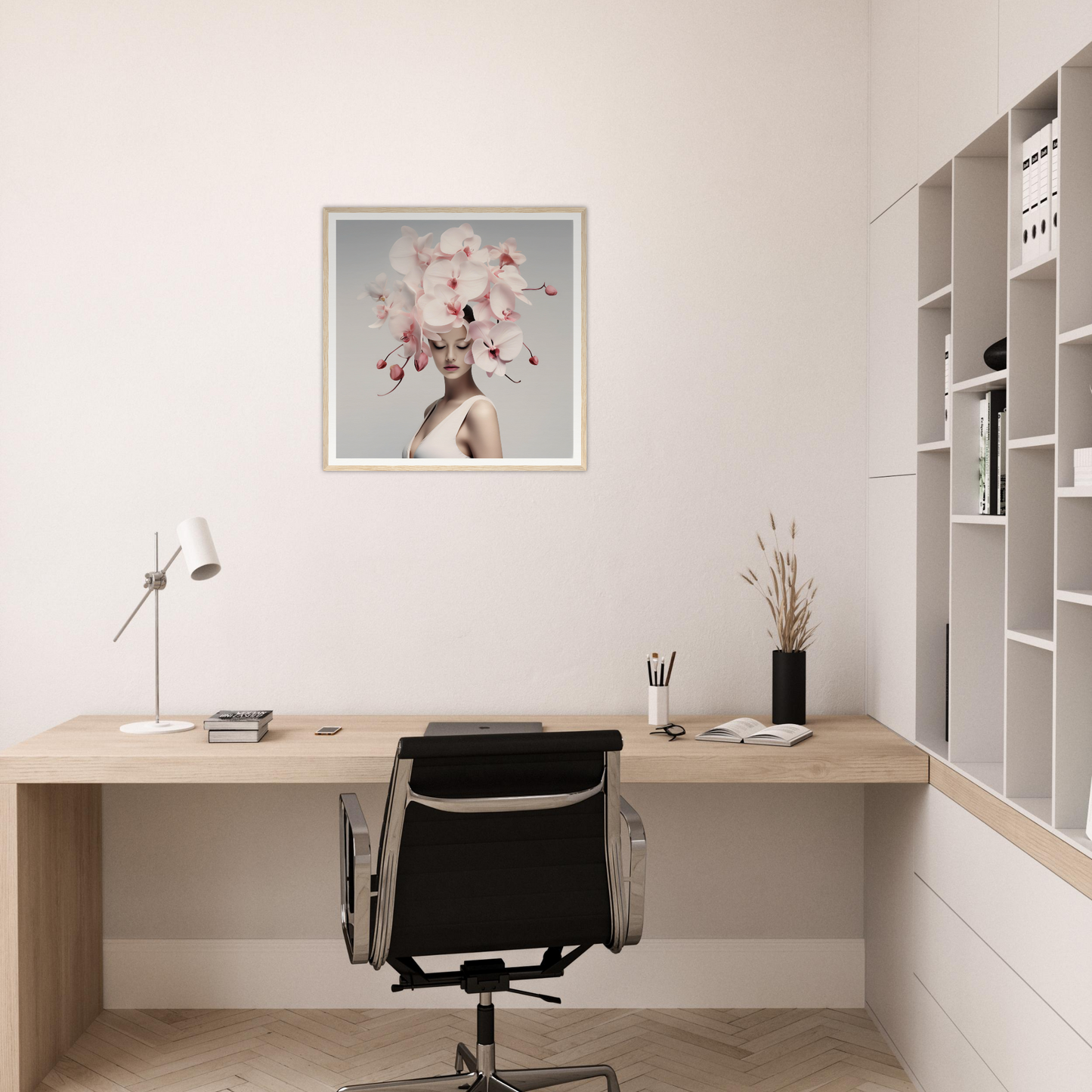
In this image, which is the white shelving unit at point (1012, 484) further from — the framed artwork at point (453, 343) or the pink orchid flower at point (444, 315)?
the pink orchid flower at point (444, 315)

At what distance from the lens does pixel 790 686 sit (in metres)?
2.74

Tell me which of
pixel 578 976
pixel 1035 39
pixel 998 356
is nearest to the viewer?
pixel 1035 39

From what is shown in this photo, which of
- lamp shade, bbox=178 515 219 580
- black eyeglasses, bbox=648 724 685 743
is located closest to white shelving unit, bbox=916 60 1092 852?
black eyeglasses, bbox=648 724 685 743

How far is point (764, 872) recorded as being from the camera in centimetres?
296

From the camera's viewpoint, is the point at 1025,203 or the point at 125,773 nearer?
the point at 1025,203

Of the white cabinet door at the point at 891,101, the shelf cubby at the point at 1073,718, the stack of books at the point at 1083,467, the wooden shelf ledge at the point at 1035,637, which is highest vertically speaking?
the white cabinet door at the point at 891,101

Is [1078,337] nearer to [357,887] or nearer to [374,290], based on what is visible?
[357,887]

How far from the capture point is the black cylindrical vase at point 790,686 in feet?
8.98

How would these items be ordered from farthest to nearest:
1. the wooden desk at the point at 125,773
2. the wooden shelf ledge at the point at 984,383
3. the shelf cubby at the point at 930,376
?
the shelf cubby at the point at 930,376
the wooden desk at the point at 125,773
the wooden shelf ledge at the point at 984,383

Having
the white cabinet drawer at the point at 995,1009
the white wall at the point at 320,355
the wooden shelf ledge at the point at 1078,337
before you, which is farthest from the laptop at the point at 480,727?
the wooden shelf ledge at the point at 1078,337

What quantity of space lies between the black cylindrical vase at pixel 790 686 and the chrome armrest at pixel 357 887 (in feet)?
4.08

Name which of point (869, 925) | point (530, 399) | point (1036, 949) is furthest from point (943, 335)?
point (869, 925)

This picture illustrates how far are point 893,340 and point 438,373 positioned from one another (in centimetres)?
127

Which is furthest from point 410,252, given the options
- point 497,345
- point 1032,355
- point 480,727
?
point 1032,355
